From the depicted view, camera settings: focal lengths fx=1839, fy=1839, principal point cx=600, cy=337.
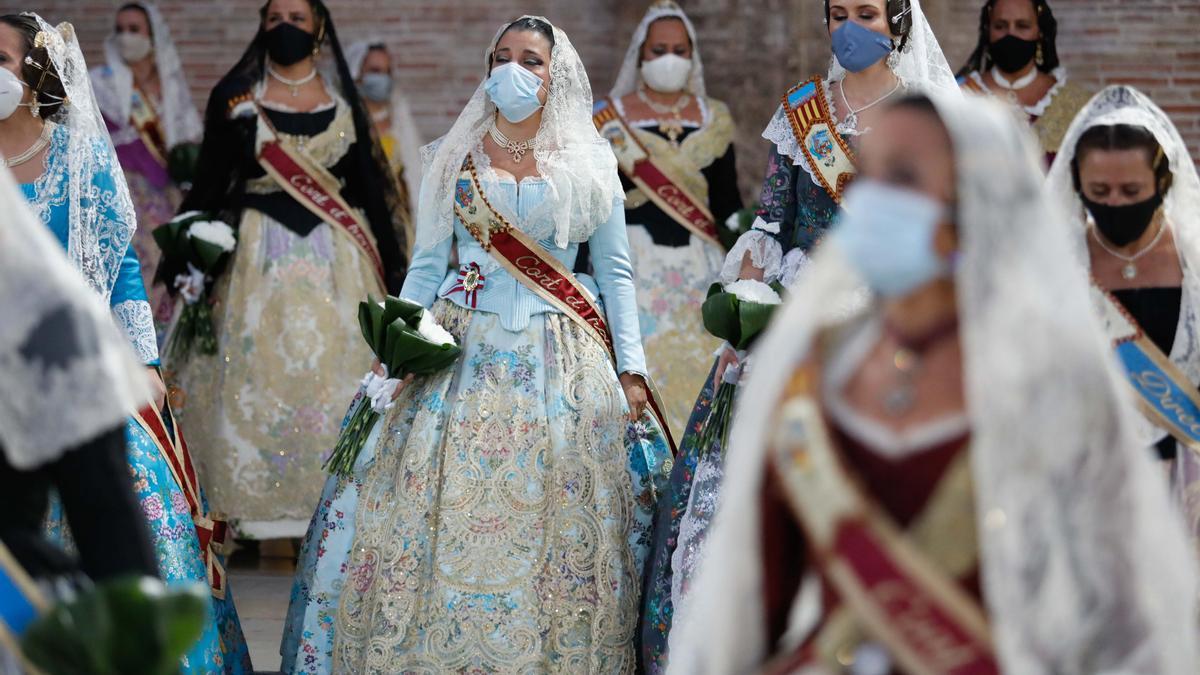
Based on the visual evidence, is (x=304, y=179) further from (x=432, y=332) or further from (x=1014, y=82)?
(x=1014, y=82)

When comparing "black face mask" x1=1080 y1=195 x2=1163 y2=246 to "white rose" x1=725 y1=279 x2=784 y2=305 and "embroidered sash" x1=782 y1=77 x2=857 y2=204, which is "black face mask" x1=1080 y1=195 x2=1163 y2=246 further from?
"white rose" x1=725 y1=279 x2=784 y2=305

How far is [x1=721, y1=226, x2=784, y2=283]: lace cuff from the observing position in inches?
189

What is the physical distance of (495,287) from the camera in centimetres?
480

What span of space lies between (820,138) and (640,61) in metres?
2.83

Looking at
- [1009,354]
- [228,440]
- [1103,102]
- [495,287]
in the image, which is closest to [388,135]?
[228,440]

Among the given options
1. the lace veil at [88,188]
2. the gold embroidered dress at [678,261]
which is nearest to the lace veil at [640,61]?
the gold embroidered dress at [678,261]

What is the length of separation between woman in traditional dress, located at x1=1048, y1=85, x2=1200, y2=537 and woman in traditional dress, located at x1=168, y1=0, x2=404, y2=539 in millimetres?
3147

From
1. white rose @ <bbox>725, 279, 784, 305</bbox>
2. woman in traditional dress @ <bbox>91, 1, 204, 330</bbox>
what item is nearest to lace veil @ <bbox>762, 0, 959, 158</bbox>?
white rose @ <bbox>725, 279, 784, 305</bbox>

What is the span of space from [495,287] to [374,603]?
88cm

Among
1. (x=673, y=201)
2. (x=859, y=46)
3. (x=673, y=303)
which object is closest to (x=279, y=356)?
(x=673, y=303)

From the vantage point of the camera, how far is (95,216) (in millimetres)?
4641

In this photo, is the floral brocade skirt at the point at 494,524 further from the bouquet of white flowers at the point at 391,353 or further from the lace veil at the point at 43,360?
the lace veil at the point at 43,360

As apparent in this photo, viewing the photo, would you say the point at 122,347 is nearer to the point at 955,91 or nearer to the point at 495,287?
the point at 495,287

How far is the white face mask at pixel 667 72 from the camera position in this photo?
23.8ft
